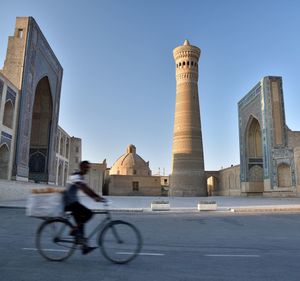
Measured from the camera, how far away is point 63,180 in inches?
1431

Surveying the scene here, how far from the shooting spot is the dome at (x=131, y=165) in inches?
1943

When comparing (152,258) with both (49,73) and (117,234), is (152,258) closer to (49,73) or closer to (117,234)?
(117,234)

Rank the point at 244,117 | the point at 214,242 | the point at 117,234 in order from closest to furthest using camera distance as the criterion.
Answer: the point at 117,234, the point at 214,242, the point at 244,117

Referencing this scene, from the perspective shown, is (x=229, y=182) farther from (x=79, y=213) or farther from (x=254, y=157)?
(x=79, y=213)

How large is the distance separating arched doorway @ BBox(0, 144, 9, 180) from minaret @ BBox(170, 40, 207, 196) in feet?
64.5

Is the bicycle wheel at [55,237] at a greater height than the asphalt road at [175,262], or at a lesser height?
greater

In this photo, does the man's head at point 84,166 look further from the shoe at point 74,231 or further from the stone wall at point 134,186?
the stone wall at point 134,186

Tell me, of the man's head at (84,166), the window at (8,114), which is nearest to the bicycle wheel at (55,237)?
the man's head at (84,166)

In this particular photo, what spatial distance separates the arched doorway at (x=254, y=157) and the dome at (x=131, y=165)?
21.2 meters

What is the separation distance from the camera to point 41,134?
24.3m


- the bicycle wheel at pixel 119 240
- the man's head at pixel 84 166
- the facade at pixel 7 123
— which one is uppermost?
the facade at pixel 7 123

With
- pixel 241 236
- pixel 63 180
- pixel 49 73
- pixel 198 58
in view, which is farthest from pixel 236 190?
pixel 241 236

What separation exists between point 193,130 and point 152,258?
3094 centimetres

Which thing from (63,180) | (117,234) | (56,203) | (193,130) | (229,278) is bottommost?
(229,278)
